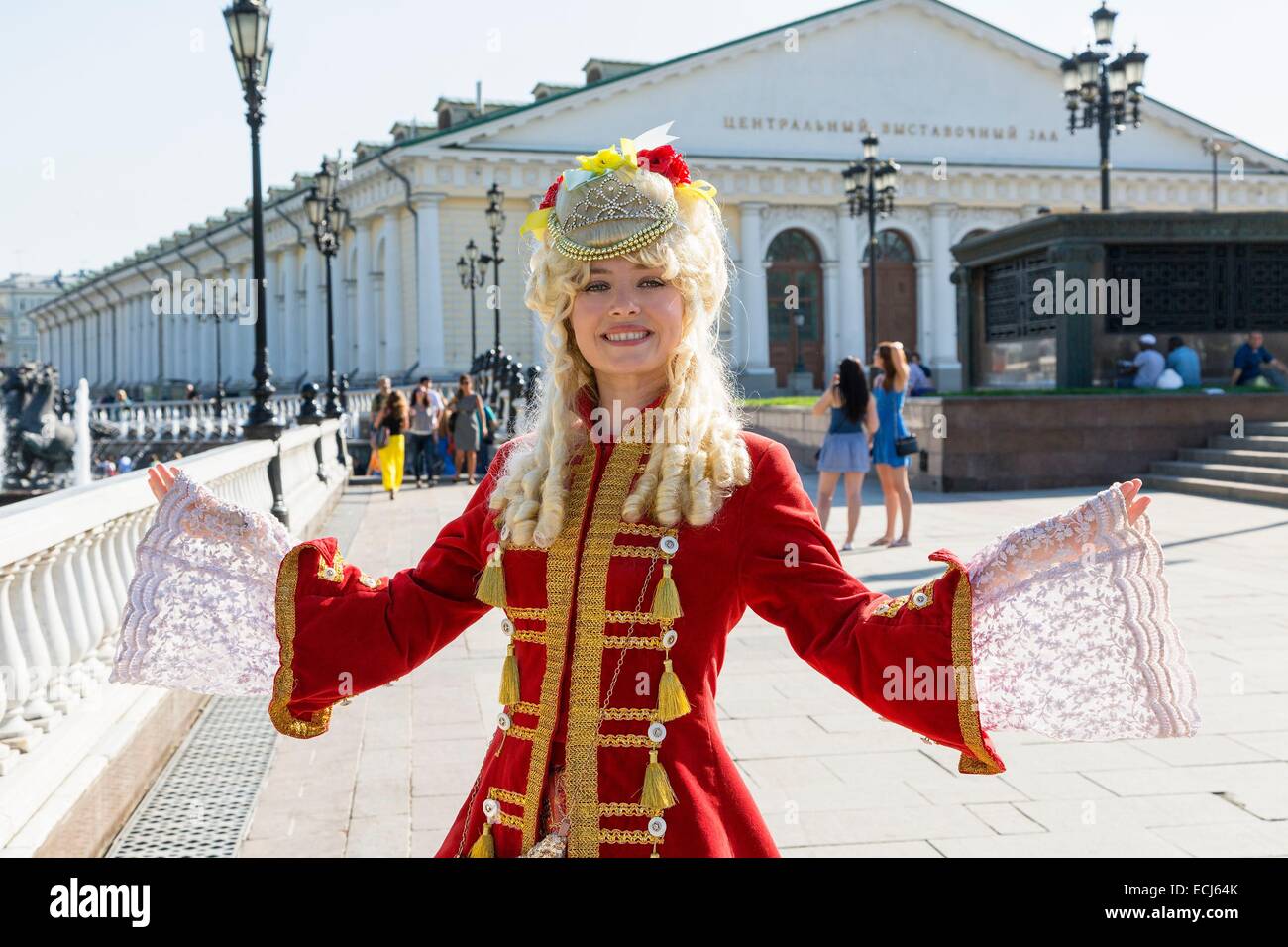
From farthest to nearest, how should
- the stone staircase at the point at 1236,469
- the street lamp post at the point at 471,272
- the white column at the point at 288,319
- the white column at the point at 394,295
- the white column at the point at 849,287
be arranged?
1. the white column at the point at 288,319
2. the white column at the point at 849,287
3. the white column at the point at 394,295
4. the street lamp post at the point at 471,272
5. the stone staircase at the point at 1236,469

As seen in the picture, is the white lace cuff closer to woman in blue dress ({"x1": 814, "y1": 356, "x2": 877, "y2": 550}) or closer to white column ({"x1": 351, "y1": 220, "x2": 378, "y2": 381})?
woman in blue dress ({"x1": 814, "y1": 356, "x2": 877, "y2": 550})

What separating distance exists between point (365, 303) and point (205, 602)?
154 feet

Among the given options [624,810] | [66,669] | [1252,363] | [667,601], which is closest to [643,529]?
[667,601]

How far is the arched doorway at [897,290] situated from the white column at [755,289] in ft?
13.8

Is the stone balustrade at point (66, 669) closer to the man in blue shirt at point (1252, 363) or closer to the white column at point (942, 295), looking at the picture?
the man in blue shirt at point (1252, 363)

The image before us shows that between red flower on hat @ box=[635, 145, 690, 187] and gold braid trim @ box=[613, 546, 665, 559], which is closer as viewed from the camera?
gold braid trim @ box=[613, 546, 665, 559]

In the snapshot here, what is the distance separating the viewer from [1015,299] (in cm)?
2027

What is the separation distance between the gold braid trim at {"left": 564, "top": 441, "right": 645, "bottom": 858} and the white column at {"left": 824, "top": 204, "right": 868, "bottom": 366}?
45.8 m

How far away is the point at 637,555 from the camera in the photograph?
2.41 meters

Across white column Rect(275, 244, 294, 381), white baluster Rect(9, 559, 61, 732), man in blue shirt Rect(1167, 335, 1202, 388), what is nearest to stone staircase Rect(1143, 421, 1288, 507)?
man in blue shirt Rect(1167, 335, 1202, 388)

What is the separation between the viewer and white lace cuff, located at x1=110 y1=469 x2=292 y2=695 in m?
2.67

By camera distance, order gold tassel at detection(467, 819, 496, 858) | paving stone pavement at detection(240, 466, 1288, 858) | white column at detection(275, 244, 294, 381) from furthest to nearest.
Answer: white column at detection(275, 244, 294, 381) < paving stone pavement at detection(240, 466, 1288, 858) < gold tassel at detection(467, 819, 496, 858)

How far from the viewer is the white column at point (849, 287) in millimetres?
47594

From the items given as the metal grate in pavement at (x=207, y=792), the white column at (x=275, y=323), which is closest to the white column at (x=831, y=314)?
the white column at (x=275, y=323)
